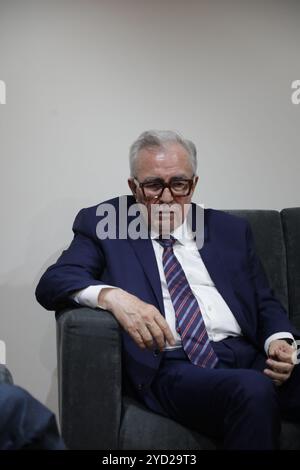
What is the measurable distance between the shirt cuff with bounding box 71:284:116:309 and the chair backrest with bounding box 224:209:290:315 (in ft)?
2.57

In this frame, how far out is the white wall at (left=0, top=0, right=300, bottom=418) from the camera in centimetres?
252

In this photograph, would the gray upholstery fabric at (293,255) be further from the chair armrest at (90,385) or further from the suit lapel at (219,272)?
the chair armrest at (90,385)

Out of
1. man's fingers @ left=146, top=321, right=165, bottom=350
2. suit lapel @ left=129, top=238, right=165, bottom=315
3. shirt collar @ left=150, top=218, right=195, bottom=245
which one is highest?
shirt collar @ left=150, top=218, right=195, bottom=245

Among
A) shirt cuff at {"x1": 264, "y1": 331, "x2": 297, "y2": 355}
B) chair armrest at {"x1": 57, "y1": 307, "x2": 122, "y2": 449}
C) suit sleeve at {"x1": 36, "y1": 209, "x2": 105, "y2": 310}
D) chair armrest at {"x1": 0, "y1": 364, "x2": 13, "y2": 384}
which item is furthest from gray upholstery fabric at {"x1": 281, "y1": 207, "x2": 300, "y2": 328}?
chair armrest at {"x1": 0, "y1": 364, "x2": 13, "y2": 384}

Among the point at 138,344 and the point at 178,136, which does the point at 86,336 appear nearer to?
the point at 138,344

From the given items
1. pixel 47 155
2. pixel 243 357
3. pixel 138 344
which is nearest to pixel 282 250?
pixel 243 357

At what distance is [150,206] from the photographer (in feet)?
6.65

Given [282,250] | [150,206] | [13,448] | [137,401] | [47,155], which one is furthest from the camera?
[47,155]

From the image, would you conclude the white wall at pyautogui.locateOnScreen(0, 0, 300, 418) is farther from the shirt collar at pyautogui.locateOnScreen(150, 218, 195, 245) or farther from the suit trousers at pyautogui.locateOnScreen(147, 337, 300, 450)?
the suit trousers at pyautogui.locateOnScreen(147, 337, 300, 450)

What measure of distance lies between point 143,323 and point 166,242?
45 cm

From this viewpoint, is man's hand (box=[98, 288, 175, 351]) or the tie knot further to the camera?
the tie knot

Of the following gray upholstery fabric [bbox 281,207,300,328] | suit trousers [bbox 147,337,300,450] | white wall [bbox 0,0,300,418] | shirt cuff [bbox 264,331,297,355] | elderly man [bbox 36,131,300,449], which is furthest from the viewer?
white wall [bbox 0,0,300,418]

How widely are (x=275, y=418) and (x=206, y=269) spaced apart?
0.65 metres

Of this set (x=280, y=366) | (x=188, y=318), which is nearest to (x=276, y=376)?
(x=280, y=366)
